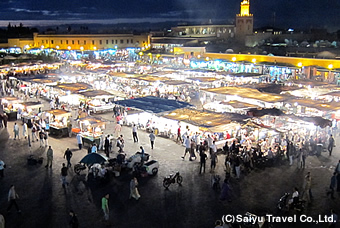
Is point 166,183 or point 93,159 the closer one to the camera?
point 166,183

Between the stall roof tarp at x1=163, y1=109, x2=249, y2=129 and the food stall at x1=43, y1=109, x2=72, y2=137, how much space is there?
4.78 m

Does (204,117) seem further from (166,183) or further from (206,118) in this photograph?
(166,183)

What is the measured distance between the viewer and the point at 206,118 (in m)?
14.7

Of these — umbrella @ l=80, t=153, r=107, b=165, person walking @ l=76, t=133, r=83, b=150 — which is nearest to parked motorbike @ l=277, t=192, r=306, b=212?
umbrella @ l=80, t=153, r=107, b=165

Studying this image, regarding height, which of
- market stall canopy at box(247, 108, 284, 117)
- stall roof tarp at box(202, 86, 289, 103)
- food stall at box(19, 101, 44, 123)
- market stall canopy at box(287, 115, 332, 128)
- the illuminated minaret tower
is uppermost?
the illuminated minaret tower

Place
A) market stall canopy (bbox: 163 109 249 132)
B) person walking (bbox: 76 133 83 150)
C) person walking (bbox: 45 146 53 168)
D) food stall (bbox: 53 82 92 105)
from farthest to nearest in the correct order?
food stall (bbox: 53 82 92 105)
person walking (bbox: 76 133 83 150)
market stall canopy (bbox: 163 109 249 132)
person walking (bbox: 45 146 53 168)

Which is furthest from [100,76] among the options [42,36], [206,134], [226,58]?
[42,36]

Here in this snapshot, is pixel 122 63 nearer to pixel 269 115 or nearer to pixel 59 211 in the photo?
pixel 269 115

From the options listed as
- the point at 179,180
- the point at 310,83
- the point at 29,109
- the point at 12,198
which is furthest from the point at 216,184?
the point at 310,83

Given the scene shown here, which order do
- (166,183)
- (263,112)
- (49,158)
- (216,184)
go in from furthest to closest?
(263,112) < (49,158) < (166,183) < (216,184)

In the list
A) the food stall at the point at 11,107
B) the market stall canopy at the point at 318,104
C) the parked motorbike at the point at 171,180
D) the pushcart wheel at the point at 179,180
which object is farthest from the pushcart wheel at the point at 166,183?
the food stall at the point at 11,107

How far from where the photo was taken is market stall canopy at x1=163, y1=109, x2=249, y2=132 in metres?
13.8

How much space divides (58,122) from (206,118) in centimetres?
725

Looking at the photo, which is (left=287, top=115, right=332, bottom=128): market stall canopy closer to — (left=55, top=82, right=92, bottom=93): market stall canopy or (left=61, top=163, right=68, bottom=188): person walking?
(left=61, top=163, right=68, bottom=188): person walking
